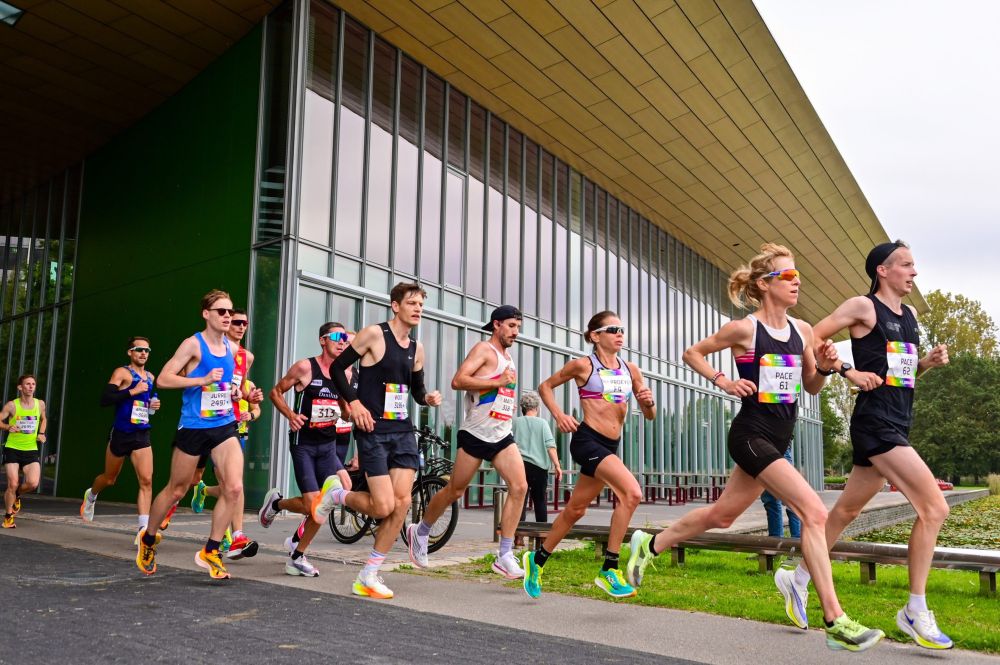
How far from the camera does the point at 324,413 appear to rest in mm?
7059

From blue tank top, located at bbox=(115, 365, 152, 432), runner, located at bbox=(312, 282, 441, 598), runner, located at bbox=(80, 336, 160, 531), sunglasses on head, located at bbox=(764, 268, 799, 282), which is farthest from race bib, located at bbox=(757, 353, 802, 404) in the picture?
blue tank top, located at bbox=(115, 365, 152, 432)

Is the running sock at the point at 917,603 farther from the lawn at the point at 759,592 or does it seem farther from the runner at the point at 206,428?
the runner at the point at 206,428

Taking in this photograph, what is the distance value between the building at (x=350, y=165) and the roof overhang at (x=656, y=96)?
66 mm

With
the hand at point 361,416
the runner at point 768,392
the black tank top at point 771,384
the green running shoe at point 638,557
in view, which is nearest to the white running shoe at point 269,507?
the hand at point 361,416

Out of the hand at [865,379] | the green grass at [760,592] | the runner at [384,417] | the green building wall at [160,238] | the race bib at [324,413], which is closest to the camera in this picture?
the hand at [865,379]

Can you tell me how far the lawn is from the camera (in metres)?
4.93

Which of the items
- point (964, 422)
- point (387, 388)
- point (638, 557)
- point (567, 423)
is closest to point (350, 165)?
point (387, 388)

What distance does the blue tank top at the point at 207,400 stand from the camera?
5781 mm

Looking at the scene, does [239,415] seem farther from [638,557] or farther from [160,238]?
[160,238]

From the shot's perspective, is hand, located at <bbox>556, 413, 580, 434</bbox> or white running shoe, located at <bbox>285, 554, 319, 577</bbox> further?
white running shoe, located at <bbox>285, 554, 319, 577</bbox>

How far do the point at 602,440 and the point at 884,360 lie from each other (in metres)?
1.86

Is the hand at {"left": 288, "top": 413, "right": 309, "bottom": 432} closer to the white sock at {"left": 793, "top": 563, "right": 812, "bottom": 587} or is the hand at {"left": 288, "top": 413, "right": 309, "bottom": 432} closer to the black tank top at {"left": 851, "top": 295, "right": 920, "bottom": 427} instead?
the white sock at {"left": 793, "top": 563, "right": 812, "bottom": 587}

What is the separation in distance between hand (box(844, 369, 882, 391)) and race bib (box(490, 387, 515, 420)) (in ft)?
7.84

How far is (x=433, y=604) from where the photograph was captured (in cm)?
515
